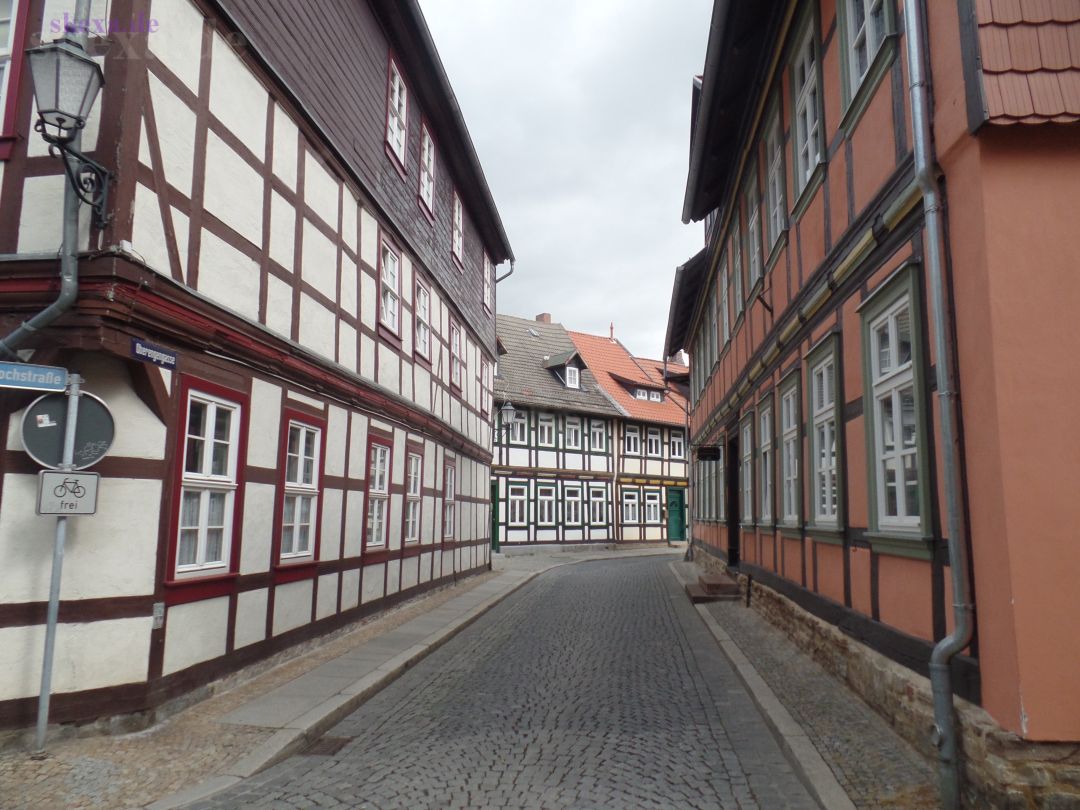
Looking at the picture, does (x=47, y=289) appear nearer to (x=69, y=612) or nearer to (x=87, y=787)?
(x=69, y=612)

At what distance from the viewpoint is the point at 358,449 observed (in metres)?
10.9

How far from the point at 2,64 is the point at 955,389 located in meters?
7.01

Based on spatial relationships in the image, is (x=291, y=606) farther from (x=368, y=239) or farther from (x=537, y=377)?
(x=537, y=377)

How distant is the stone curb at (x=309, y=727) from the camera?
4977mm

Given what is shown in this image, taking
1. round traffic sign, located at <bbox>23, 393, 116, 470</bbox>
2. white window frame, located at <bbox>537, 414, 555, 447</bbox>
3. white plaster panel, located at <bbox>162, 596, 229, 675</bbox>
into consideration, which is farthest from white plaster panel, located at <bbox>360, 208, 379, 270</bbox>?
white window frame, located at <bbox>537, 414, 555, 447</bbox>

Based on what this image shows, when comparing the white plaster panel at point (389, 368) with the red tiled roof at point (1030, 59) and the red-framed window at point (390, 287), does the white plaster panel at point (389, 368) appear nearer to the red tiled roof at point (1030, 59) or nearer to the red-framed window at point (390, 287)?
the red-framed window at point (390, 287)

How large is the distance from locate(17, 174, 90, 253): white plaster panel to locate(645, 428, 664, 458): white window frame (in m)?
33.2

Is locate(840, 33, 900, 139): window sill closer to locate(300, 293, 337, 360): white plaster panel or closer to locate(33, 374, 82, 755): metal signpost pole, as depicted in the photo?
locate(300, 293, 337, 360): white plaster panel

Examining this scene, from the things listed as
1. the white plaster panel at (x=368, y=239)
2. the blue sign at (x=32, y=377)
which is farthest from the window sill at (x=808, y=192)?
the blue sign at (x=32, y=377)

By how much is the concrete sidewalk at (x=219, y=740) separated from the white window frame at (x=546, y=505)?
22494 millimetres

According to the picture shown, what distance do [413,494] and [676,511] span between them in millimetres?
27083

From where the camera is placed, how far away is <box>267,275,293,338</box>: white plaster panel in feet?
27.5

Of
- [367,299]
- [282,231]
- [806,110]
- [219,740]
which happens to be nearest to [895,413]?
[806,110]

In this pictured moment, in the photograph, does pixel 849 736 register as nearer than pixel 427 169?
Yes
